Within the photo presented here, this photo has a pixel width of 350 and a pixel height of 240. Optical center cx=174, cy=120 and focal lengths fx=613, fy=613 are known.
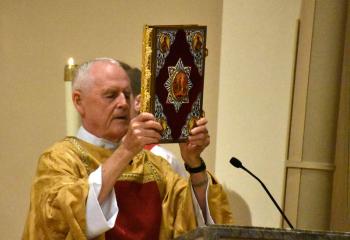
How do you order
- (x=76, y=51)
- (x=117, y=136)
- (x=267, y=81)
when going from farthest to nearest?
(x=76, y=51) < (x=267, y=81) < (x=117, y=136)

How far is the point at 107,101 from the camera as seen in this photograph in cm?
224

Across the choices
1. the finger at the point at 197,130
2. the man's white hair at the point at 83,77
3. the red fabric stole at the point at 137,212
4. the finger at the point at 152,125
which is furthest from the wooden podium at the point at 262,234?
the man's white hair at the point at 83,77

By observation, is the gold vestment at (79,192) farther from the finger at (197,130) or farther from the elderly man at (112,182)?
the finger at (197,130)

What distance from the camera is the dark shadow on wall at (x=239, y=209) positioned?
276 cm

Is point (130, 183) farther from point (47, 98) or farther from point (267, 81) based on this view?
point (47, 98)

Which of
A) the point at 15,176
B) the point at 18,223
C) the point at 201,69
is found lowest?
the point at 18,223

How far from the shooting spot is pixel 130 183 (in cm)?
230

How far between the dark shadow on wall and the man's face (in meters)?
0.72

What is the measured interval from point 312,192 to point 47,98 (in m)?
1.57

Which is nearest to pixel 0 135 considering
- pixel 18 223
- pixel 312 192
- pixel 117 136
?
pixel 18 223

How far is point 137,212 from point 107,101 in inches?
16.8

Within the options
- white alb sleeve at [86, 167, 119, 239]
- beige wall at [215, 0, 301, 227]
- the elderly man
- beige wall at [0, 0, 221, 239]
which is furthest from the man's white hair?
beige wall at [0, 0, 221, 239]

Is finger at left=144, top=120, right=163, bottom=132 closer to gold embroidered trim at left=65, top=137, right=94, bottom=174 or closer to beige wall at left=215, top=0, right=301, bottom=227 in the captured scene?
gold embroidered trim at left=65, top=137, right=94, bottom=174

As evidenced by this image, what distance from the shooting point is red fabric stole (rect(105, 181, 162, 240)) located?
221 centimetres
